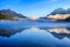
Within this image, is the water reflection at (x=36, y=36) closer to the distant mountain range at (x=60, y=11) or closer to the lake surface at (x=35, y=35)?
the lake surface at (x=35, y=35)

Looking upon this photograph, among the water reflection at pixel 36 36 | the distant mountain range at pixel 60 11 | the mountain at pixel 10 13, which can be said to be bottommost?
the water reflection at pixel 36 36

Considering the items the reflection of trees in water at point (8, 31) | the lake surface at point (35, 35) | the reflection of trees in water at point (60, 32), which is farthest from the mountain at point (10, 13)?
the reflection of trees in water at point (60, 32)

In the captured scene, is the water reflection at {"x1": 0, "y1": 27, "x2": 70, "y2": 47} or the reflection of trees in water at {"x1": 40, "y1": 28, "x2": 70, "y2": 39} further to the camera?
the reflection of trees in water at {"x1": 40, "y1": 28, "x2": 70, "y2": 39}

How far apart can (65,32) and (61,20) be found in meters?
0.23

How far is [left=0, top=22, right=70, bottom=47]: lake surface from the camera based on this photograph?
6.87 feet

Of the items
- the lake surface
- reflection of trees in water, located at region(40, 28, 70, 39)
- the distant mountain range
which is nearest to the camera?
the lake surface

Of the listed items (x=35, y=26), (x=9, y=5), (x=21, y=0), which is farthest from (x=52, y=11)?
(x=9, y=5)

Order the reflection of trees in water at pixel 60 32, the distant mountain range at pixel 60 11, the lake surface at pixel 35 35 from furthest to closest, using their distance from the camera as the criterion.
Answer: the distant mountain range at pixel 60 11, the reflection of trees in water at pixel 60 32, the lake surface at pixel 35 35

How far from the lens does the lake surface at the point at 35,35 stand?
209 centimetres

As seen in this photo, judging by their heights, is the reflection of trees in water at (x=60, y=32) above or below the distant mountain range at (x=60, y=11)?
below

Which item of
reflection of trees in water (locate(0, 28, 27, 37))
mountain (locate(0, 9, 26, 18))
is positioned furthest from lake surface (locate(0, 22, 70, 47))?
mountain (locate(0, 9, 26, 18))

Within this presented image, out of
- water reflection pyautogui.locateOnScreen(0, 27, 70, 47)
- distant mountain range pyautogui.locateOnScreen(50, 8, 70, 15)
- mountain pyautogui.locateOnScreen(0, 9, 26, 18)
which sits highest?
distant mountain range pyautogui.locateOnScreen(50, 8, 70, 15)

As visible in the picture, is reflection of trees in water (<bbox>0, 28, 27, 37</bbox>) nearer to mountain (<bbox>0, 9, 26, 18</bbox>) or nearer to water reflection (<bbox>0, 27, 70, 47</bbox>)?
water reflection (<bbox>0, 27, 70, 47</bbox>)

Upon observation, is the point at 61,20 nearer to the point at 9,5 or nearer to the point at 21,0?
the point at 21,0
